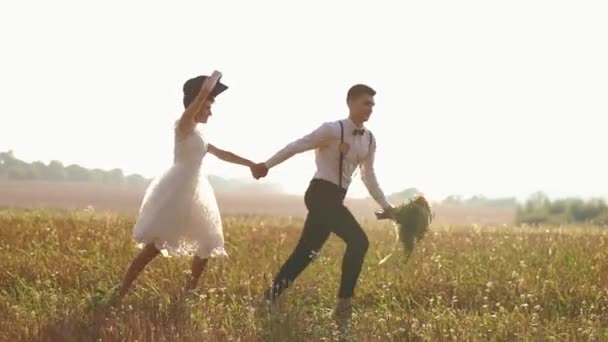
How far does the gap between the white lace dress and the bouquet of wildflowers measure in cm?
174

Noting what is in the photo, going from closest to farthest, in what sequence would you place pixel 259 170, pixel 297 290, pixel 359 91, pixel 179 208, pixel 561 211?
pixel 179 208
pixel 359 91
pixel 259 170
pixel 297 290
pixel 561 211

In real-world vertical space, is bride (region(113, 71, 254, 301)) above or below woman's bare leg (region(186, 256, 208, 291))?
above

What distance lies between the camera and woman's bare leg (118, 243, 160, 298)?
7.45 meters

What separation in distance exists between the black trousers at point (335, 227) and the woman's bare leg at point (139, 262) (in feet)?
3.56

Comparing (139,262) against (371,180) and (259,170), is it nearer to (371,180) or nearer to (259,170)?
(259,170)

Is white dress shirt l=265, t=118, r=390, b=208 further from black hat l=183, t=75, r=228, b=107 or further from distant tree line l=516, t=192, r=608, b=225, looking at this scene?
distant tree line l=516, t=192, r=608, b=225

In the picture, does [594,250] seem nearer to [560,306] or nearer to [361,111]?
[560,306]

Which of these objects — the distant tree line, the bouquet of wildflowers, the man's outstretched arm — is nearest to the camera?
the man's outstretched arm

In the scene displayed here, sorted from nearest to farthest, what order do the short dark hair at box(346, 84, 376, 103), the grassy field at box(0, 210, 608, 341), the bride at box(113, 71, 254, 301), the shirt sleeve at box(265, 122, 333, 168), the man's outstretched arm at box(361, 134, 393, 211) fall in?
1. the grassy field at box(0, 210, 608, 341)
2. the bride at box(113, 71, 254, 301)
3. the shirt sleeve at box(265, 122, 333, 168)
4. the short dark hair at box(346, 84, 376, 103)
5. the man's outstretched arm at box(361, 134, 393, 211)

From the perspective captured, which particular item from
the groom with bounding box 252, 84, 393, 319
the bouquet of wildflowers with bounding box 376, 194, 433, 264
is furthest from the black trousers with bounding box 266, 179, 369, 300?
the bouquet of wildflowers with bounding box 376, 194, 433, 264

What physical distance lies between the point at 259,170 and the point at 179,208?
Result: 0.83m

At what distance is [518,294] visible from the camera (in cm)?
894

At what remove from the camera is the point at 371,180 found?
821 centimetres

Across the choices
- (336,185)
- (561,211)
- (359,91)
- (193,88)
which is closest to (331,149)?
(336,185)
